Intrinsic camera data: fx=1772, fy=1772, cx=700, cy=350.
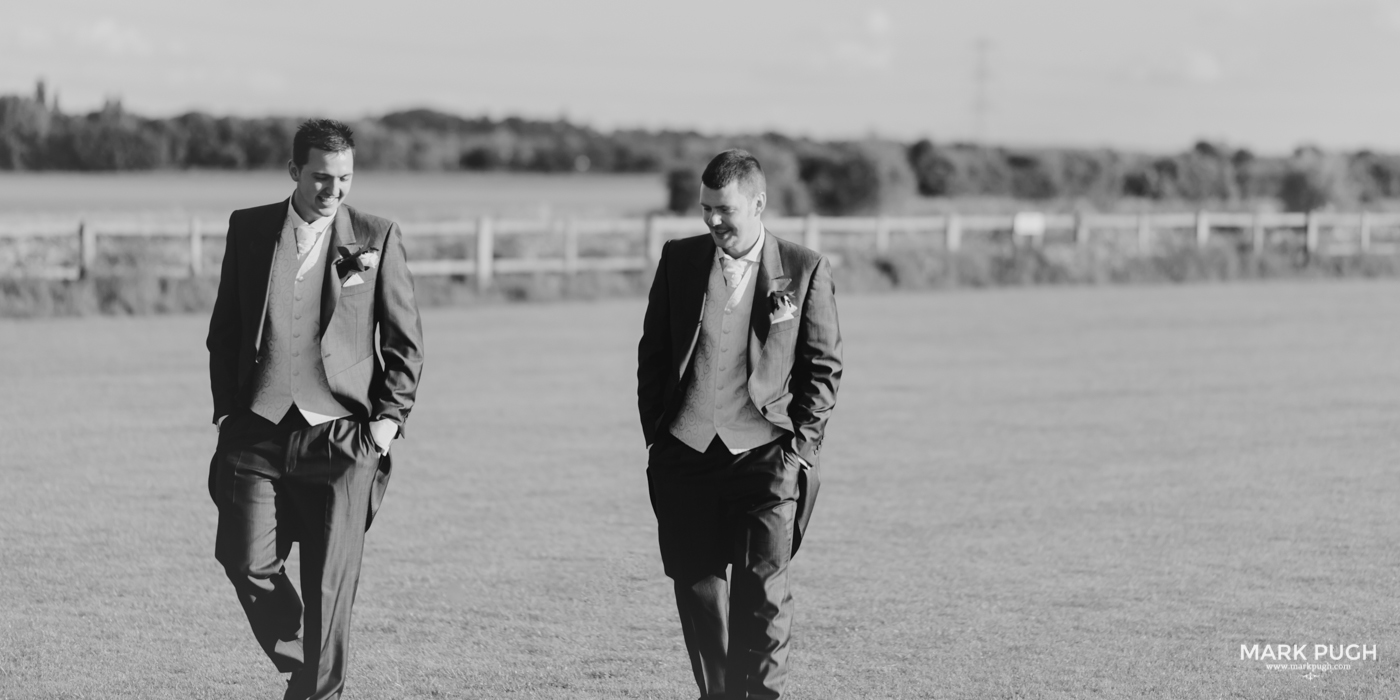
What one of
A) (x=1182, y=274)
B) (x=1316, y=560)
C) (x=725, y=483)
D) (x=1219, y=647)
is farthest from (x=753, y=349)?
(x=1182, y=274)

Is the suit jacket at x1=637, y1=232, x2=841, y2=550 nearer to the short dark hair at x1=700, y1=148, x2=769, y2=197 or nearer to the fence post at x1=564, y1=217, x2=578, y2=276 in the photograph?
the short dark hair at x1=700, y1=148, x2=769, y2=197

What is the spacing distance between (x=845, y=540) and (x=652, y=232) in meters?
21.4

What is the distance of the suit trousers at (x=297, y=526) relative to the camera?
4.93m

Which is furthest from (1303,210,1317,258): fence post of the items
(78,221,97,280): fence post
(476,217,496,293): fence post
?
(78,221,97,280): fence post

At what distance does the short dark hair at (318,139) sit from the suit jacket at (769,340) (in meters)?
0.95

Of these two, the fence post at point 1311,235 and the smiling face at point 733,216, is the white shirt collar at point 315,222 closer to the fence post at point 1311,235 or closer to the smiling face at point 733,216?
the smiling face at point 733,216

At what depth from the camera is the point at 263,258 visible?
16.1 ft

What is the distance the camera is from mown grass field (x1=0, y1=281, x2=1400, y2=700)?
5.93 metres

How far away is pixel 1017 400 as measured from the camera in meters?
14.3

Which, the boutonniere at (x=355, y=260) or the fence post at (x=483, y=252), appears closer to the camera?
the boutonniere at (x=355, y=260)

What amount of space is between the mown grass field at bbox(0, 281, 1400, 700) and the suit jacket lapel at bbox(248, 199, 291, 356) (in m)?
1.35

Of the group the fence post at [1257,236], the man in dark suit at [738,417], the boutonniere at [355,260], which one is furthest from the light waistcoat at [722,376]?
the fence post at [1257,236]

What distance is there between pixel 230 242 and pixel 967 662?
280cm

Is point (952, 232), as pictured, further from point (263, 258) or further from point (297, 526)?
point (263, 258)
